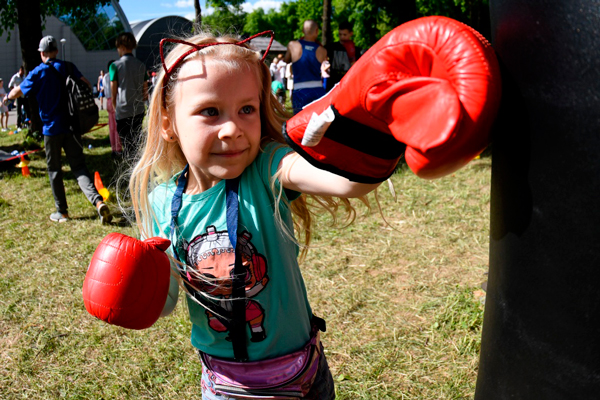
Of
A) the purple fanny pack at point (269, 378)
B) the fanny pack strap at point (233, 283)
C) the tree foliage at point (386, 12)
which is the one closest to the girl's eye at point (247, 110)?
the fanny pack strap at point (233, 283)

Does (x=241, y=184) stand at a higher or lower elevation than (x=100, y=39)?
higher

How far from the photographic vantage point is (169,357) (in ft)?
9.52

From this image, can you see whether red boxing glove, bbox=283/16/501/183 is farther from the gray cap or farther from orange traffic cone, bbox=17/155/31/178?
orange traffic cone, bbox=17/155/31/178

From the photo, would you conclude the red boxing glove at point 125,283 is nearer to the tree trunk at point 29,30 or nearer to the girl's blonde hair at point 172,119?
the girl's blonde hair at point 172,119

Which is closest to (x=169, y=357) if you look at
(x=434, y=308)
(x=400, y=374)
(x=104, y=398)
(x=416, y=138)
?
(x=104, y=398)

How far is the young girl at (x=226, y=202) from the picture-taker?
1.45 metres

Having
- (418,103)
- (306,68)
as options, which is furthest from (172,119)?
(306,68)

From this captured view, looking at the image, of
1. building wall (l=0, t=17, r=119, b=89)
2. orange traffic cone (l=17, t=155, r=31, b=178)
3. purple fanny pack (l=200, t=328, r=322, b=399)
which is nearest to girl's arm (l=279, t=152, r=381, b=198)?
purple fanny pack (l=200, t=328, r=322, b=399)

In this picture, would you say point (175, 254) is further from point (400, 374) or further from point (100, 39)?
point (100, 39)

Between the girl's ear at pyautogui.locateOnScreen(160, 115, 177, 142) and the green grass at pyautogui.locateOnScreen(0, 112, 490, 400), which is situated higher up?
the girl's ear at pyautogui.locateOnScreen(160, 115, 177, 142)

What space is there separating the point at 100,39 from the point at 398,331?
36892 mm

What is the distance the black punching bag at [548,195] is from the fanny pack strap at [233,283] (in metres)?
0.83

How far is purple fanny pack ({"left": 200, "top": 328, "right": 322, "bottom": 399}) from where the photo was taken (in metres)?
1.62

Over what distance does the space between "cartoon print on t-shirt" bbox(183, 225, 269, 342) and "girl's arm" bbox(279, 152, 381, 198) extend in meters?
0.29
